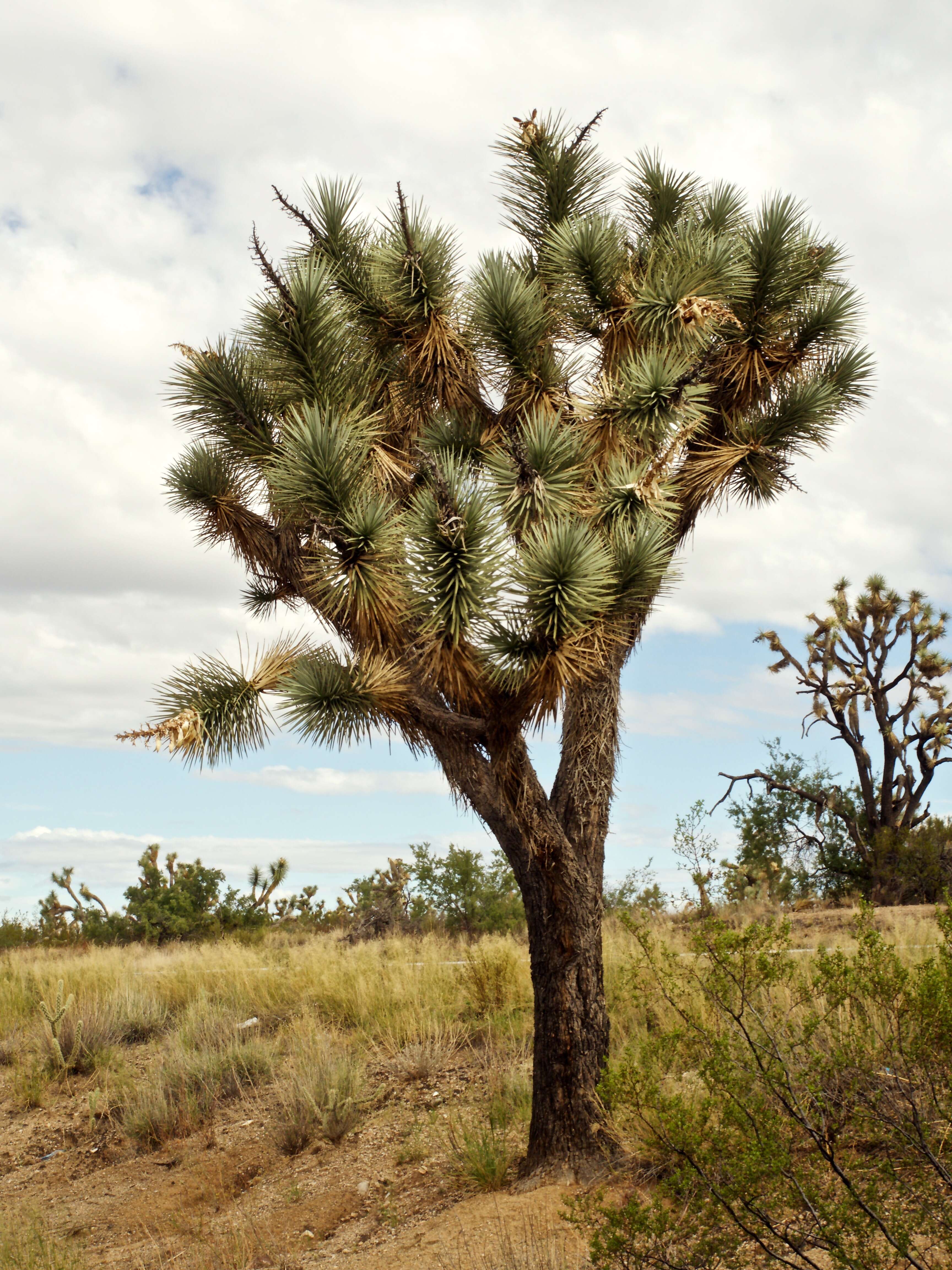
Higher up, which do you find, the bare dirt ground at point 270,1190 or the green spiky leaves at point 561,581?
the green spiky leaves at point 561,581

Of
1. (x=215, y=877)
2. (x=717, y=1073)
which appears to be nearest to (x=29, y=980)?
(x=215, y=877)

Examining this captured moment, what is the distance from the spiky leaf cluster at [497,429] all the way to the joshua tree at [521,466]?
2 centimetres

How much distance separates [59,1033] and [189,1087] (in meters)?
2.89

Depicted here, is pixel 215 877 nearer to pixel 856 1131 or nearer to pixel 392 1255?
pixel 392 1255

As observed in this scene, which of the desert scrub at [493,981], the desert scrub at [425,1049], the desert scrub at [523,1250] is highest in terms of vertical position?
the desert scrub at [493,981]

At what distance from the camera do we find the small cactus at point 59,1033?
1098cm

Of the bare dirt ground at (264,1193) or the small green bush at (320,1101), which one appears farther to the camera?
the small green bush at (320,1101)

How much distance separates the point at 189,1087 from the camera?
9.45m

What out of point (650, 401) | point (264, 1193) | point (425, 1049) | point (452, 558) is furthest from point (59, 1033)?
point (650, 401)

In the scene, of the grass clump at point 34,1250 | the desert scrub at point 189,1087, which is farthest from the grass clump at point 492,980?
the grass clump at point 34,1250

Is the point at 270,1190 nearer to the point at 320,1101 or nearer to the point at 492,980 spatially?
the point at 320,1101

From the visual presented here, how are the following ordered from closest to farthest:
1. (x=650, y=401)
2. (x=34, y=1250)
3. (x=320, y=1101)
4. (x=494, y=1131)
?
1. (x=34, y=1250)
2. (x=650, y=401)
3. (x=494, y=1131)
4. (x=320, y=1101)

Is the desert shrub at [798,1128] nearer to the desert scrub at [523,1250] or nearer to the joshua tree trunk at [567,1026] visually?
the desert scrub at [523,1250]

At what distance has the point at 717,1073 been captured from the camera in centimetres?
393
